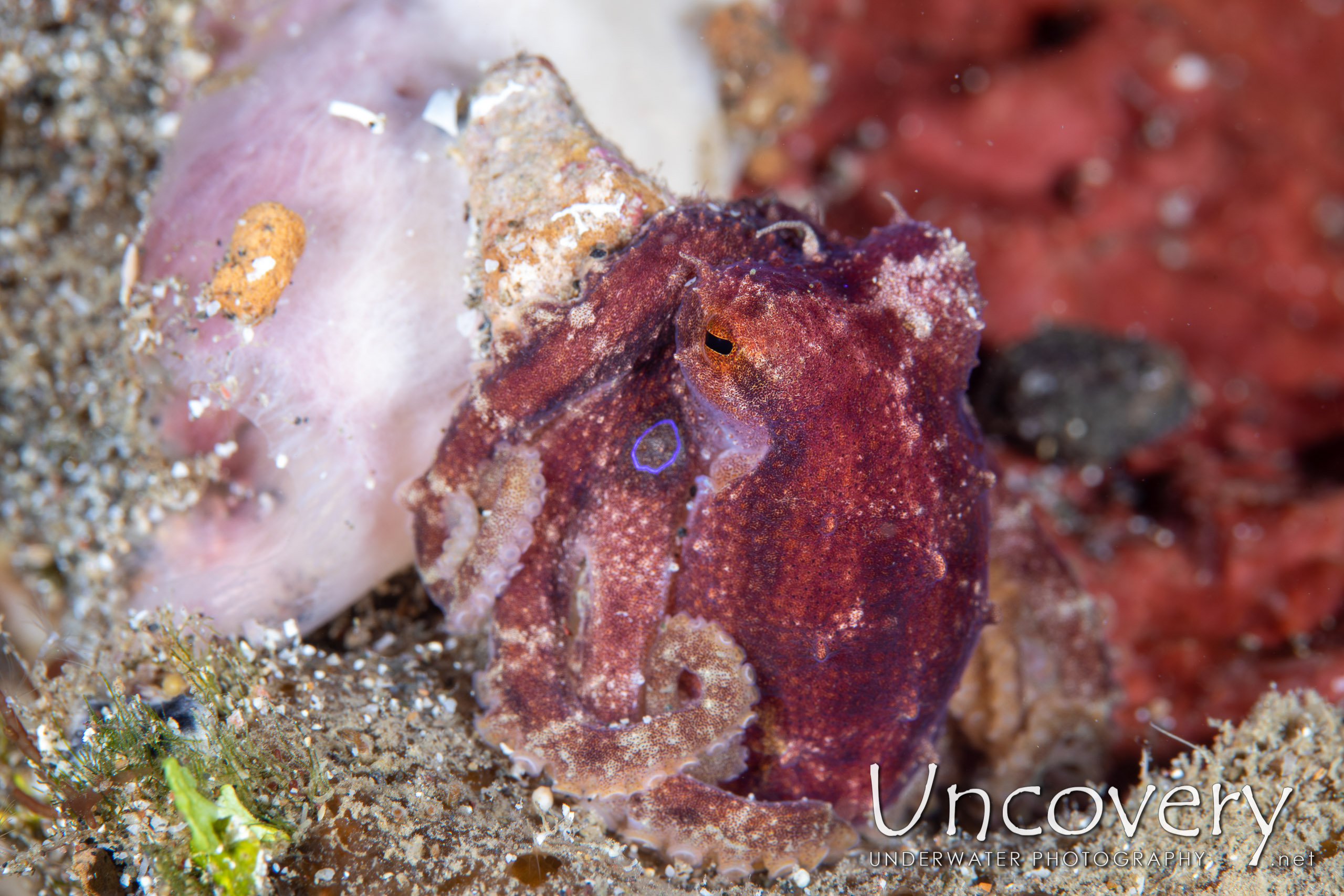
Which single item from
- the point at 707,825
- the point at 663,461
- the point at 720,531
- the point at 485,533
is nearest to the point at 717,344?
the point at 663,461

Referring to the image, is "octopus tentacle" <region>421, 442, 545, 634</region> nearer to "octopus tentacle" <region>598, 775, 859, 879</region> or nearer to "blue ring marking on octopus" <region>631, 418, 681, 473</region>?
"blue ring marking on octopus" <region>631, 418, 681, 473</region>

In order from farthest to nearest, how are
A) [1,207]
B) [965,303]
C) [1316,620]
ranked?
[1316,620]
[1,207]
[965,303]

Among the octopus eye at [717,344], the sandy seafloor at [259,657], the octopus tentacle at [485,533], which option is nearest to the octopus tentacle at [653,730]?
the sandy seafloor at [259,657]

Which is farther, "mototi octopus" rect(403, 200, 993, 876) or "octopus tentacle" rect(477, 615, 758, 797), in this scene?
"octopus tentacle" rect(477, 615, 758, 797)

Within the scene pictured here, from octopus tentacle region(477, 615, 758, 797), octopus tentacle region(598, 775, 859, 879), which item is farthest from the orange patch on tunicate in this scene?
octopus tentacle region(598, 775, 859, 879)

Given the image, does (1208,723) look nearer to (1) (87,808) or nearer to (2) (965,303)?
(2) (965,303)

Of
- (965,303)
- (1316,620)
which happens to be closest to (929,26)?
(965,303)

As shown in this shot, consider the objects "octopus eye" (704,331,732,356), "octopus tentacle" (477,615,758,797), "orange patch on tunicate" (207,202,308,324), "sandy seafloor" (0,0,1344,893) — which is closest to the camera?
"octopus eye" (704,331,732,356)

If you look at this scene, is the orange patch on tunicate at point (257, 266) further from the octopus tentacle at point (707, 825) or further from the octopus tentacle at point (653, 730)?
the octopus tentacle at point (707, 825)
